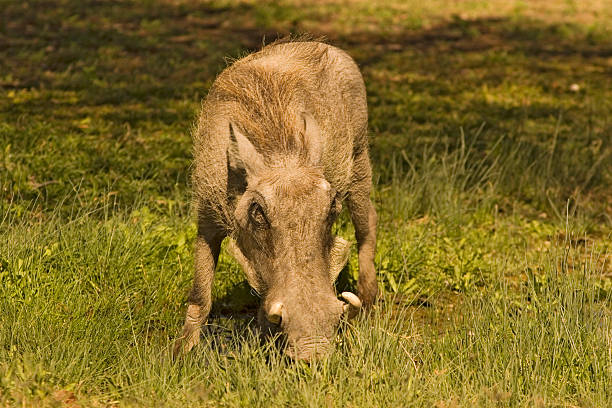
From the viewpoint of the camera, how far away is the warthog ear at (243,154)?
3.43 m

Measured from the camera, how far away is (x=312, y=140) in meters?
3.56

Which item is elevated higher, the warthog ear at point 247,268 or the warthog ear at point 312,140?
the warthog ear at point 312,140

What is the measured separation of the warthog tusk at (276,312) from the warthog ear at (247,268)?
0.35 metres

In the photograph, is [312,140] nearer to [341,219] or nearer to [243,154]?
[243,154]

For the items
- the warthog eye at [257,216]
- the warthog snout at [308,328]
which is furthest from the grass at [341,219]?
the warthog eye at [257,216]

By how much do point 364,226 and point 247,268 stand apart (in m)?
1.43

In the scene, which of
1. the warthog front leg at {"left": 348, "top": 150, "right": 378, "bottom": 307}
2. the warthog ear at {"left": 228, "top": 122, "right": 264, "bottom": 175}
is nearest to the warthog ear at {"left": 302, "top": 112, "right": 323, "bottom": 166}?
the warthog ear at {"left": 228, "top": 122, "right": 264, "bottom": 175}

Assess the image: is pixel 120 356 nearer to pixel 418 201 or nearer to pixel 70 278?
pixel 70 278

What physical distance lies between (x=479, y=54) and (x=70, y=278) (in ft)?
26.8

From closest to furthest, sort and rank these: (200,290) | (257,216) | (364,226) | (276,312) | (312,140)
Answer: (276,312)
(257,216)
(312,140)
(200,290)
(364,226)

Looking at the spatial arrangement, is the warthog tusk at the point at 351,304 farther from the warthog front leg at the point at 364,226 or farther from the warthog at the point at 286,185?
A: the warthog front leg at the point at 364,226

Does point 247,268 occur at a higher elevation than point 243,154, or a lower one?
lower

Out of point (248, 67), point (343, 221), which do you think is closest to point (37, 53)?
point (343, 221)

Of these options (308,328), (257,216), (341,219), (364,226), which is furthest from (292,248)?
(341,219)
